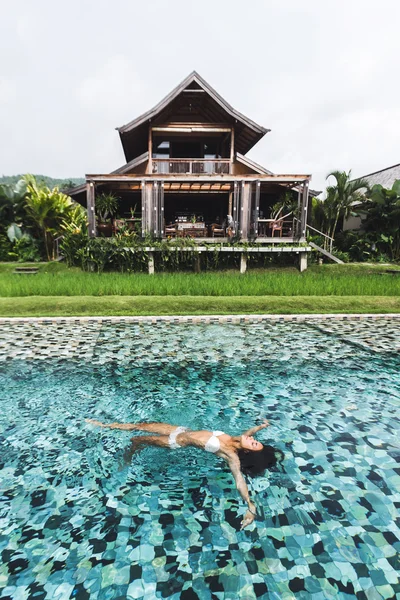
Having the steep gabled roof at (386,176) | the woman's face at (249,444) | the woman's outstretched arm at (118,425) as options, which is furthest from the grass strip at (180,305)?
the steep gabled roof at (386,176)

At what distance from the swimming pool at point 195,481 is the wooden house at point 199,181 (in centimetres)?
1037

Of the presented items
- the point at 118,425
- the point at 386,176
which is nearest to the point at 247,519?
the point at 118,425

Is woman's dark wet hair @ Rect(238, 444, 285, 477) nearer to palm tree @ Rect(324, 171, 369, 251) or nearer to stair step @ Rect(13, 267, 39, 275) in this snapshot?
stair step @ Rect(13, 267, 39, 275)

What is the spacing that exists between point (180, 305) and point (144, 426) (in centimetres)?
543

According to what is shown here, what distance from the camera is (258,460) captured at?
3.83 meters

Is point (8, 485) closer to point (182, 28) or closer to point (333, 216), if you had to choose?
point (182, 28)

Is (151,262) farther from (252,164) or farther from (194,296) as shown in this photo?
(252,164)

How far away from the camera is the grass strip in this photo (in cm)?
945

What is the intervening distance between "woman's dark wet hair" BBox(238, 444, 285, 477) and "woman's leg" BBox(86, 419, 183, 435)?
88 centimetres

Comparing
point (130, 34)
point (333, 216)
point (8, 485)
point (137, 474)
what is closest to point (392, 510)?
point (137, 474)

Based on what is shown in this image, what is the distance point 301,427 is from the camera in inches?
177

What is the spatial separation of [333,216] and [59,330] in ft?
56.7

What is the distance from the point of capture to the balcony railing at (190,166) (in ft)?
59.1

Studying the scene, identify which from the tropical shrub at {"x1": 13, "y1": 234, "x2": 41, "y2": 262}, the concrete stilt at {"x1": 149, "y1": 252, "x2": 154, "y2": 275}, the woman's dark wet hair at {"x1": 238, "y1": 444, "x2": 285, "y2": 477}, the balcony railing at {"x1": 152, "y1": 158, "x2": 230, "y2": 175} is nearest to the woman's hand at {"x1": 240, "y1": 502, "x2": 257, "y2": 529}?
the woman's dark wet hair at {"x1": 238, "y1": 444, "x2": 285, "y2": 477}
